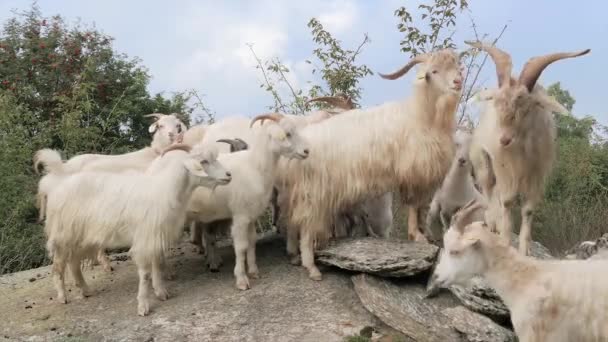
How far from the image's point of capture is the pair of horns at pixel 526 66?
6410 millimetres

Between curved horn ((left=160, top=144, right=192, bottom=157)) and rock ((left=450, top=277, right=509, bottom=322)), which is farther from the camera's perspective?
curved horn ((left=160, top=144, right=192, bottom=157))

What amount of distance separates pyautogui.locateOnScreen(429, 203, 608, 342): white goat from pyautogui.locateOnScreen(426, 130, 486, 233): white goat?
104 inches

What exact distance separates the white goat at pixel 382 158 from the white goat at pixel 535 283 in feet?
6.92

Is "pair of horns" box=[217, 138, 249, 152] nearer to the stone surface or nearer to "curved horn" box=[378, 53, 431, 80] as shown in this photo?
the stone surface

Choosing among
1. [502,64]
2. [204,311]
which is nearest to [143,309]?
[204,311]

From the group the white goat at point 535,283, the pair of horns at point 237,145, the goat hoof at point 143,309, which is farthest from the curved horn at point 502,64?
the goat hoof at point 143,309

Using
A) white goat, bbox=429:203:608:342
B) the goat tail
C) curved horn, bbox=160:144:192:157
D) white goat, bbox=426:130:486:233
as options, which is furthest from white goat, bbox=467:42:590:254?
the goat tail

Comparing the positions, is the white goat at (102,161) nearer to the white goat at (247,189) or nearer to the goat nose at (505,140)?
the white goat at (247,189)

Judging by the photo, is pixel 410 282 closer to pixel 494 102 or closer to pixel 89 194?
pixel 494 102

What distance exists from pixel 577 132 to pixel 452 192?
787 inches

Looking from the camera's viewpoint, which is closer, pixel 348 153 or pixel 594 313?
pixel 594 313

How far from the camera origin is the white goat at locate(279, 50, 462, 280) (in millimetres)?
7457

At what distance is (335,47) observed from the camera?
1331 centimetres

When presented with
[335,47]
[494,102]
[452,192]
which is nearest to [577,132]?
[335,47]
